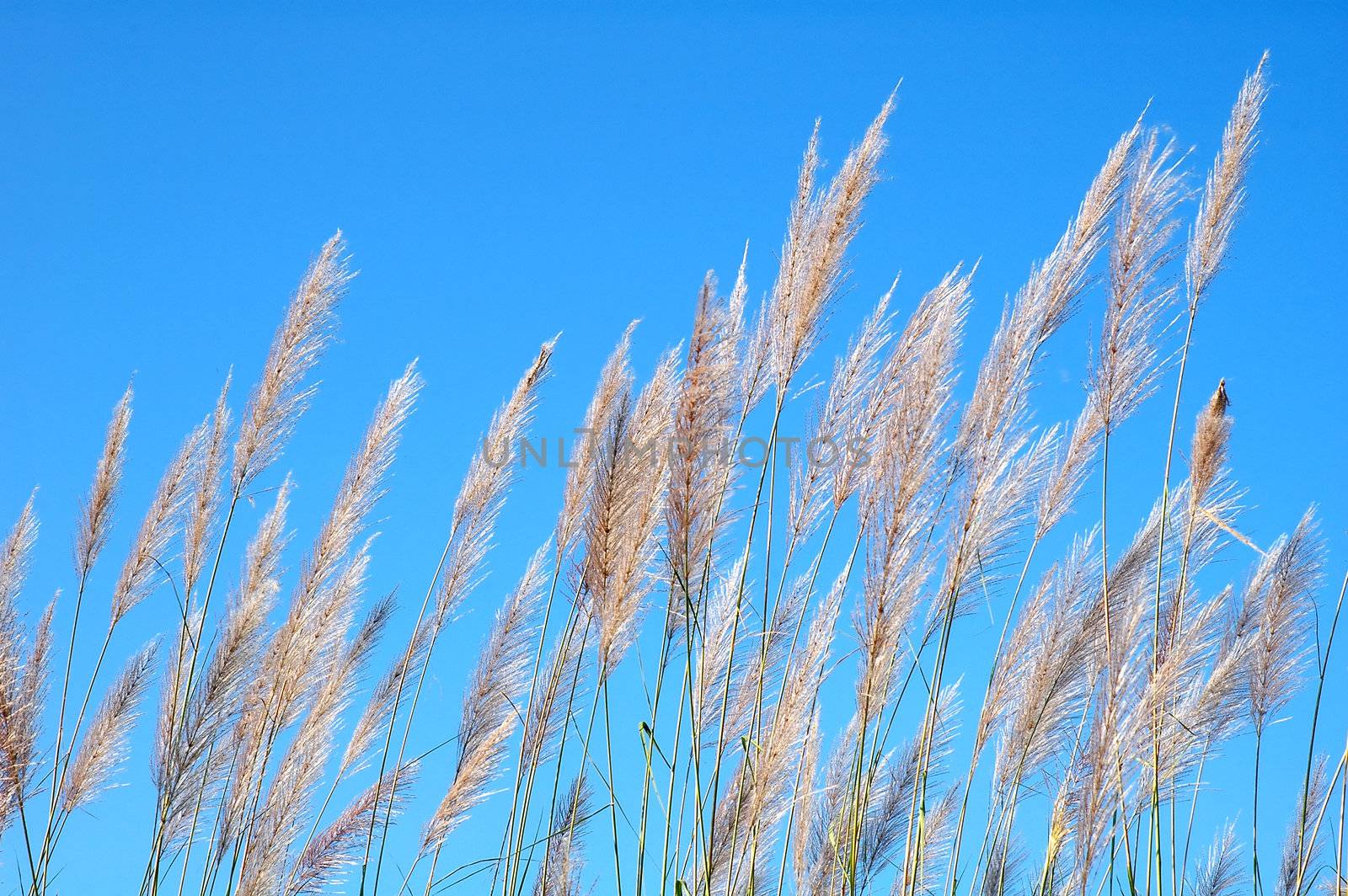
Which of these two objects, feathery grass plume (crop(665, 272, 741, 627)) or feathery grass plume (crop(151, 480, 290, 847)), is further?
feathery grass plume (crop(151, 480, 290, 847))

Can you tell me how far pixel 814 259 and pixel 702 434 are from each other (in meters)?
0.49

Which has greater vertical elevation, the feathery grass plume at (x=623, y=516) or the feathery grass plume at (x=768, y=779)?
the feathery grass plume at (x=623, y=516)

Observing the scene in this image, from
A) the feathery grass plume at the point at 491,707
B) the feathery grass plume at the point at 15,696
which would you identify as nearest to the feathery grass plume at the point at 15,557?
the feathery grass plume at the point at 15,696

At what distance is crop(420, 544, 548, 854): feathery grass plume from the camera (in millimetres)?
3012

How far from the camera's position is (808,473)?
2.45 m

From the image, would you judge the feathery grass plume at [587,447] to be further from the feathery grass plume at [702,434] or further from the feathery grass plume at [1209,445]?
the feathery grass plume at [1209,445]

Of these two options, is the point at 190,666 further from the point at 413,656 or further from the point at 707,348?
the point at 707,348

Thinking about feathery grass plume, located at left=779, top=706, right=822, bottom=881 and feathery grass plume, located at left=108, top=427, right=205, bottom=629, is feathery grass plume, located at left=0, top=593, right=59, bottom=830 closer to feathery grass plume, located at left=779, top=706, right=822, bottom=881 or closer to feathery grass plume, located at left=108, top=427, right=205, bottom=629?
feathery grass plume, located at left=108, top=427, right=205, bottom=629

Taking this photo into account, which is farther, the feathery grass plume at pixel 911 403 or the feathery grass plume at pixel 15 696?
the feathery grass plume at pixel 15 696

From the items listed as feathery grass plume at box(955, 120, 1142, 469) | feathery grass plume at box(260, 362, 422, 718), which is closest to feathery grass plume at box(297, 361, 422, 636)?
feathery grass plume at box(260, 362, 422, 718)

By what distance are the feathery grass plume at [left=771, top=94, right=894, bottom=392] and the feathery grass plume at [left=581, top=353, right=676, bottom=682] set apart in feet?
0.91

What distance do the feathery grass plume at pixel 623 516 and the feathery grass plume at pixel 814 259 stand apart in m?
0.28

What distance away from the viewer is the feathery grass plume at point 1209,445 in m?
2.64

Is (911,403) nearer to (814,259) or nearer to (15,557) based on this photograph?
(814,259)
